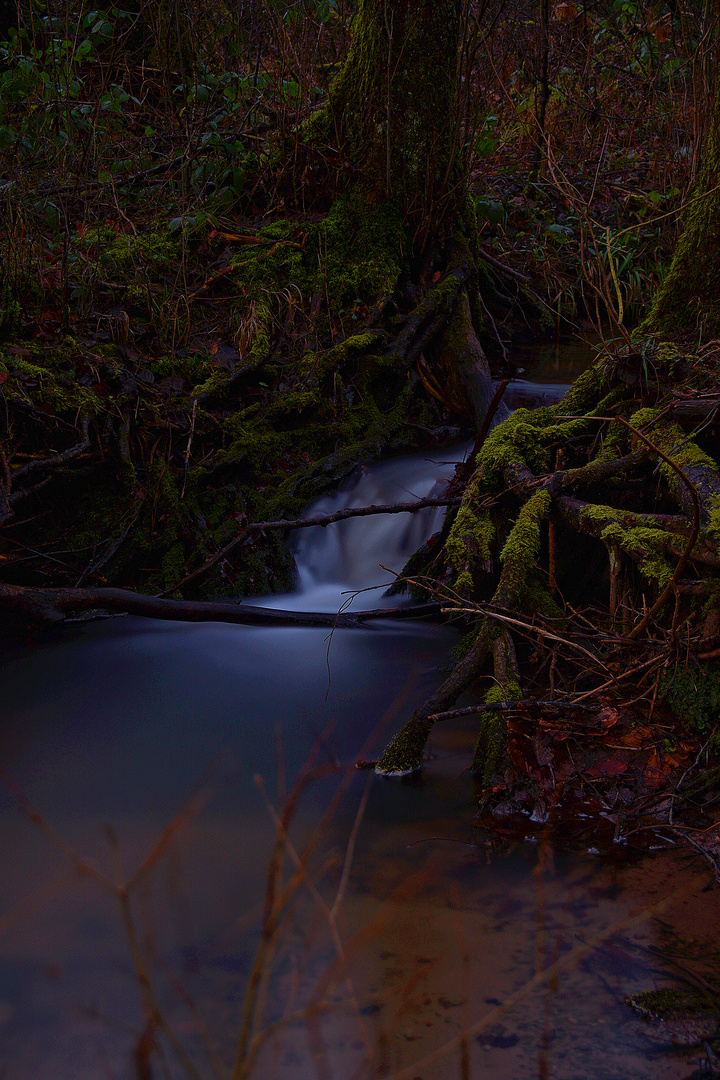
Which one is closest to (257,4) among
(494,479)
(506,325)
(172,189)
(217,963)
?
(172,189)

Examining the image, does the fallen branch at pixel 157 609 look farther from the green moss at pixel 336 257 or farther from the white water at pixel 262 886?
the green moss at pixel 336 257

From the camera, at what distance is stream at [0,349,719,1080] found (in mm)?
1762

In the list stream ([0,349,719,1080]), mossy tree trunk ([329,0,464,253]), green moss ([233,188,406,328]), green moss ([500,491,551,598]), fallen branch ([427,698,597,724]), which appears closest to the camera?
stream ([0,349,719,1080])

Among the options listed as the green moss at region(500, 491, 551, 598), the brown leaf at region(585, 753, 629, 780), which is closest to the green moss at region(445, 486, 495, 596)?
the green moss at region(500, 491, 551, 598)

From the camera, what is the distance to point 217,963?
2098 millimetres

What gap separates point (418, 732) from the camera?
9.41ft

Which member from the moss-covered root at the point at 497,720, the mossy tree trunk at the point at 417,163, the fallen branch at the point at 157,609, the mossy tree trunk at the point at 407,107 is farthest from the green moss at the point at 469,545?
the mossy tree trunk at the point at 407,107

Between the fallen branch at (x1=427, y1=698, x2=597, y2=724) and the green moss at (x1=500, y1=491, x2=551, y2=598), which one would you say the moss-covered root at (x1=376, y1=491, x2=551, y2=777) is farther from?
the fallen branch at (x1=427, y1=698, x2=597, y2=724)

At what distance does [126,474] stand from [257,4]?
7062 millimetres

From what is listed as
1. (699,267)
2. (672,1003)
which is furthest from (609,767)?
(699,267)

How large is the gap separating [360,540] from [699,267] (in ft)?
8.35

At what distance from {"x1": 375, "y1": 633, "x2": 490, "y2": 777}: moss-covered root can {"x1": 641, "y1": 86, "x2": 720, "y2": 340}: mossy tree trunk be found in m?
1.96

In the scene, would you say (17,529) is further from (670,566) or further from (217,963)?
(670,566)

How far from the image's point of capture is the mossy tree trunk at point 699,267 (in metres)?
3.47
